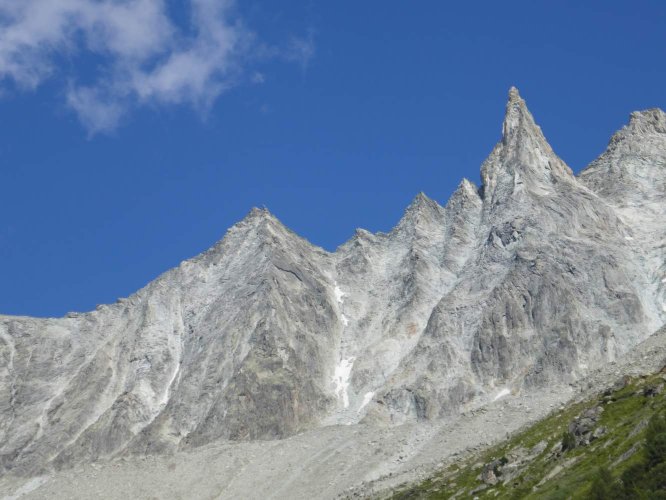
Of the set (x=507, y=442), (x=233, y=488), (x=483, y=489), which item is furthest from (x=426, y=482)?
(x=233, y=488)

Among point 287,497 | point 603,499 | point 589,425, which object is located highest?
point 287,497

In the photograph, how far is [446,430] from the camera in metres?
197

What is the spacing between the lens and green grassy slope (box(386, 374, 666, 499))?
104 meters

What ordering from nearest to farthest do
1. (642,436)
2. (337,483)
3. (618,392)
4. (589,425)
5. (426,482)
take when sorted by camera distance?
(642,436) < (589,425) < (618,392) < (426,482) < (337,483)

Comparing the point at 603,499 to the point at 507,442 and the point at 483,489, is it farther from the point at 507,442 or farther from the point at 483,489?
the point at 507,442

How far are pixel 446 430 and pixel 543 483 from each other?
84.2 metres

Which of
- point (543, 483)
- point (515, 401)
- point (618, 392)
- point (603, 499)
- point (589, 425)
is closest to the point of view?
point (603, 499)

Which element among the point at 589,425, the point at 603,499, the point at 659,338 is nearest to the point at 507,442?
the point at 589,425

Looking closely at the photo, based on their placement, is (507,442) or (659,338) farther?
(659,338)

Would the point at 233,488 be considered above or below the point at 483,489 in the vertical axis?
above

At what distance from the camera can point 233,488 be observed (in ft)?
648

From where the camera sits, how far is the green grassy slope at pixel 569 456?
104m

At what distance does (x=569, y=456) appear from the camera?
118 metres

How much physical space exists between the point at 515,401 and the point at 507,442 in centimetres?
4249
